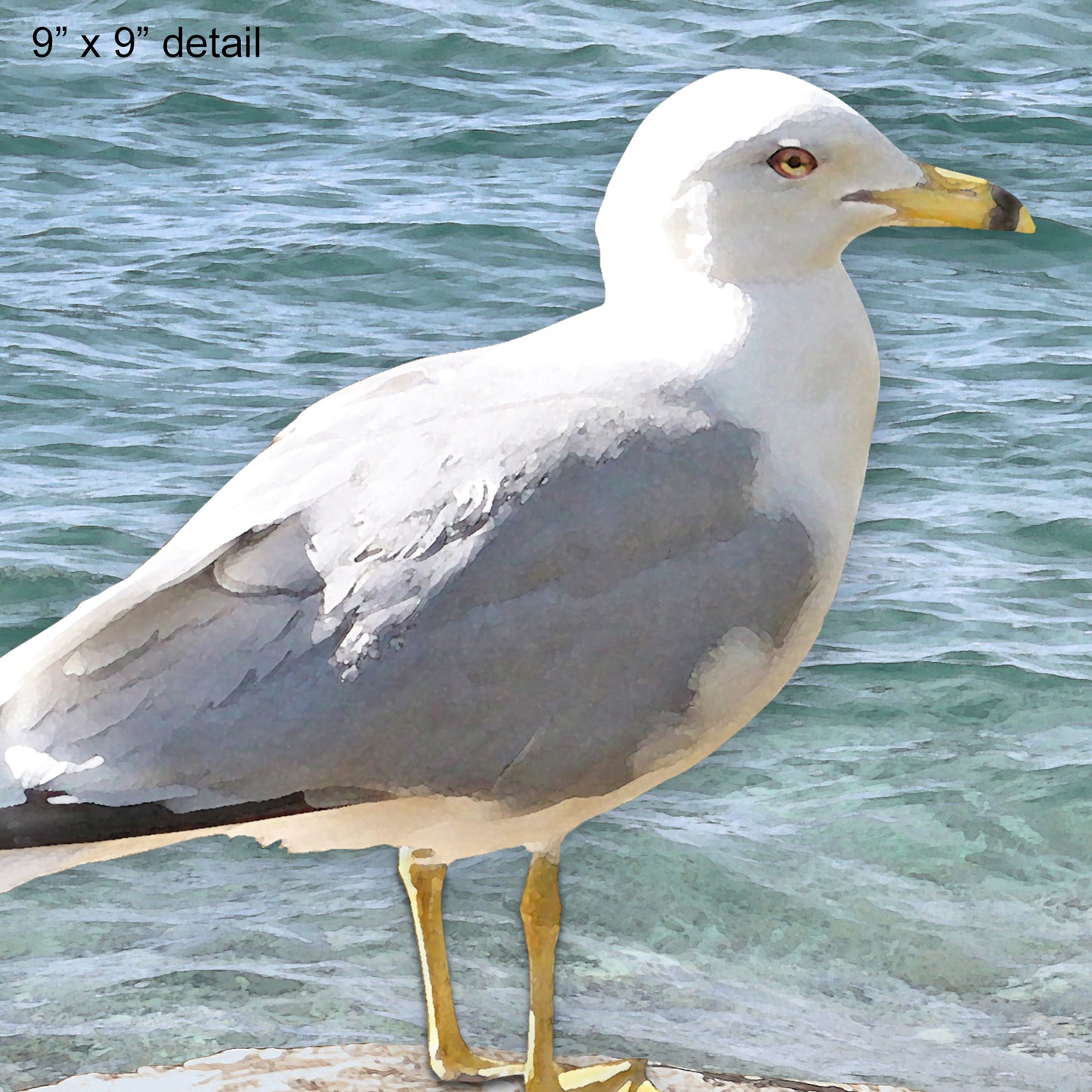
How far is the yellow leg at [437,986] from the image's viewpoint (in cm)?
435

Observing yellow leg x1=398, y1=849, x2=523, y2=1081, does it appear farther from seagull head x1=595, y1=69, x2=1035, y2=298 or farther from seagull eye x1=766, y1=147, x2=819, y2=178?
seagull eye x1=766, y1=147, x2=819, y2=178

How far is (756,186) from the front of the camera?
3.70 m

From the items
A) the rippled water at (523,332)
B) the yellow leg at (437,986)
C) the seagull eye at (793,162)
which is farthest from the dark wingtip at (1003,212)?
the rippled water at (523,332)

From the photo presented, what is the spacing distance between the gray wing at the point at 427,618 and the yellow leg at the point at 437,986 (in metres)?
0.69

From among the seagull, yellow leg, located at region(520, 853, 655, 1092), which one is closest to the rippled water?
yellow leg, located at region(520, 853, 655, 1092)

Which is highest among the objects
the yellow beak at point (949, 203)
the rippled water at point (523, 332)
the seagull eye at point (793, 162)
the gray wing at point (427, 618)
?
the seagull eye at point (793, 162)

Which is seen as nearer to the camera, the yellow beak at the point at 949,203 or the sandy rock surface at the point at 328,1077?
the yellow beak at the point at 949,203

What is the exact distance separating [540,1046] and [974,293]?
26.3ft

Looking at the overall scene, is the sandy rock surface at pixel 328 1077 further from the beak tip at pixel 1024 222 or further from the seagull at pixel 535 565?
the beak tip at pixel 1024 222

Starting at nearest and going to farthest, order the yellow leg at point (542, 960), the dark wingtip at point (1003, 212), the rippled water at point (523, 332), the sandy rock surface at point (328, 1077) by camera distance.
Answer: the dark wingtip at point (1003, 212) < the yellow leg at point (542, 960) < the sandy rock surface at point (328, 1077) < the rippled water at point (523, 332)

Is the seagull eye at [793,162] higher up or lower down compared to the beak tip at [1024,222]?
higher up

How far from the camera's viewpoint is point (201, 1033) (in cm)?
573

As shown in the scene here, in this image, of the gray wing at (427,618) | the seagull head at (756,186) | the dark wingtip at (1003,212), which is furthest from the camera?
the dark wingtip at (1003,212)

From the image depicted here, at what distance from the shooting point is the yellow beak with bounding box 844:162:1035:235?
12.5 ft
